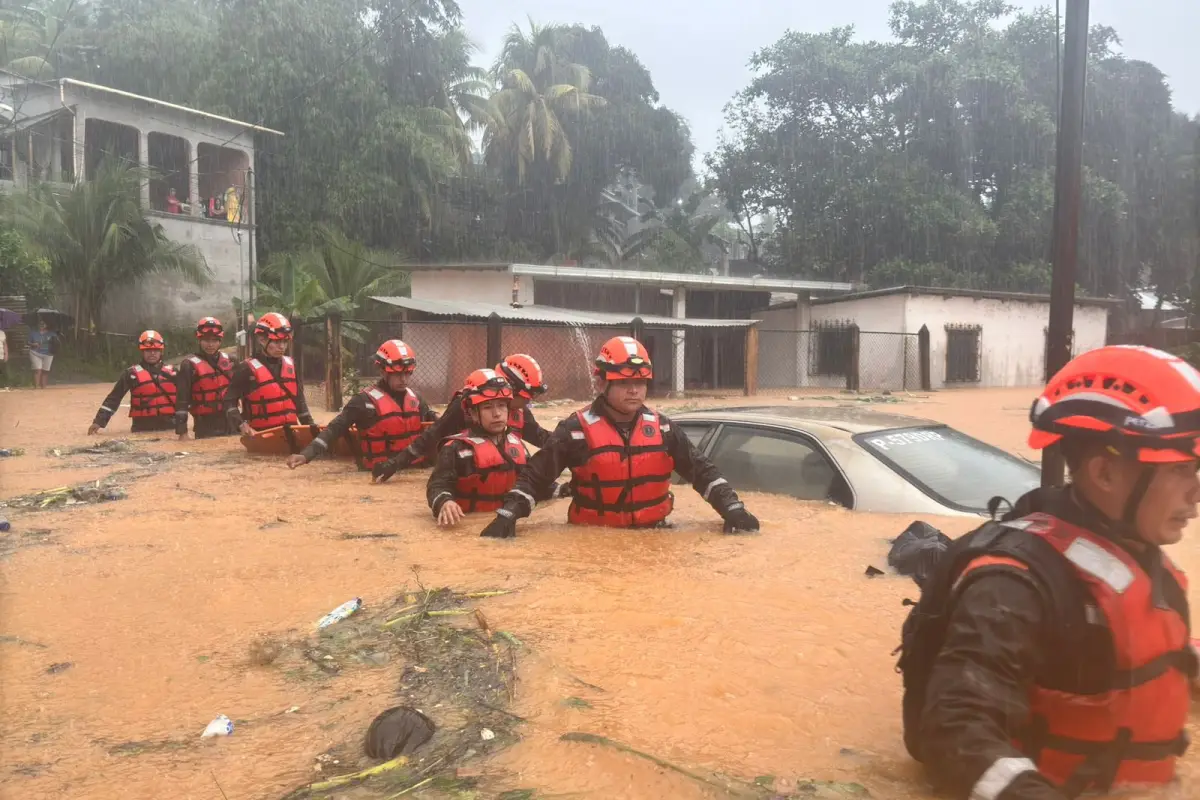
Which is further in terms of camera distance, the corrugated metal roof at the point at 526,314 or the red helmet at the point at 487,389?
the corrugated metal roof at the point at 526,314

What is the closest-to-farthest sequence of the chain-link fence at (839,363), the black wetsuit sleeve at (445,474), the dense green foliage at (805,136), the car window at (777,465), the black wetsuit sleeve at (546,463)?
1. the black wetsuit sleeve at (546,463)
2. the car window at (777,465)
3. the black wetsuit sleeve at (445,474)
4. the chain-link fence at (839,363)
5. the dense green foliage at (805,136)

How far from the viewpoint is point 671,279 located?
83.8 feet

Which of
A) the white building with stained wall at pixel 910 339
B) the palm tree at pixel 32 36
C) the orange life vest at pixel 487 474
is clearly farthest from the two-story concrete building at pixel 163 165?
the orange life vest at pixel 487 474

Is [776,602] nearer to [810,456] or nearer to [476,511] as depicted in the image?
[810,456]

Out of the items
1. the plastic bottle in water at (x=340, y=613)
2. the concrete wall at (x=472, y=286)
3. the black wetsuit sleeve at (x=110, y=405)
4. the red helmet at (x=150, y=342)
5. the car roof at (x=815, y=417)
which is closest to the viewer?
the plastic bottle in water at (x=340, y=613)

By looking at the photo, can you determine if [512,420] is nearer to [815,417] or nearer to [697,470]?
[697,470]

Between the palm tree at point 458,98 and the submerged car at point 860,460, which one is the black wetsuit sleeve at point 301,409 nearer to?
the submerged car at point 860,460

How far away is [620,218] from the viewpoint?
43.9 metres

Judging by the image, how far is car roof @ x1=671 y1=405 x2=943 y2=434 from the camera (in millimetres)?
6039

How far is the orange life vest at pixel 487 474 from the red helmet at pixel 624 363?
128cm

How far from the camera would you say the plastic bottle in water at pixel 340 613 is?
4.11 m

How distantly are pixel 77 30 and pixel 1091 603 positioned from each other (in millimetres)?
35683

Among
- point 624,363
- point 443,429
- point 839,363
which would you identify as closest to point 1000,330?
point 839,363

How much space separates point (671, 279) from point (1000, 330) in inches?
405
